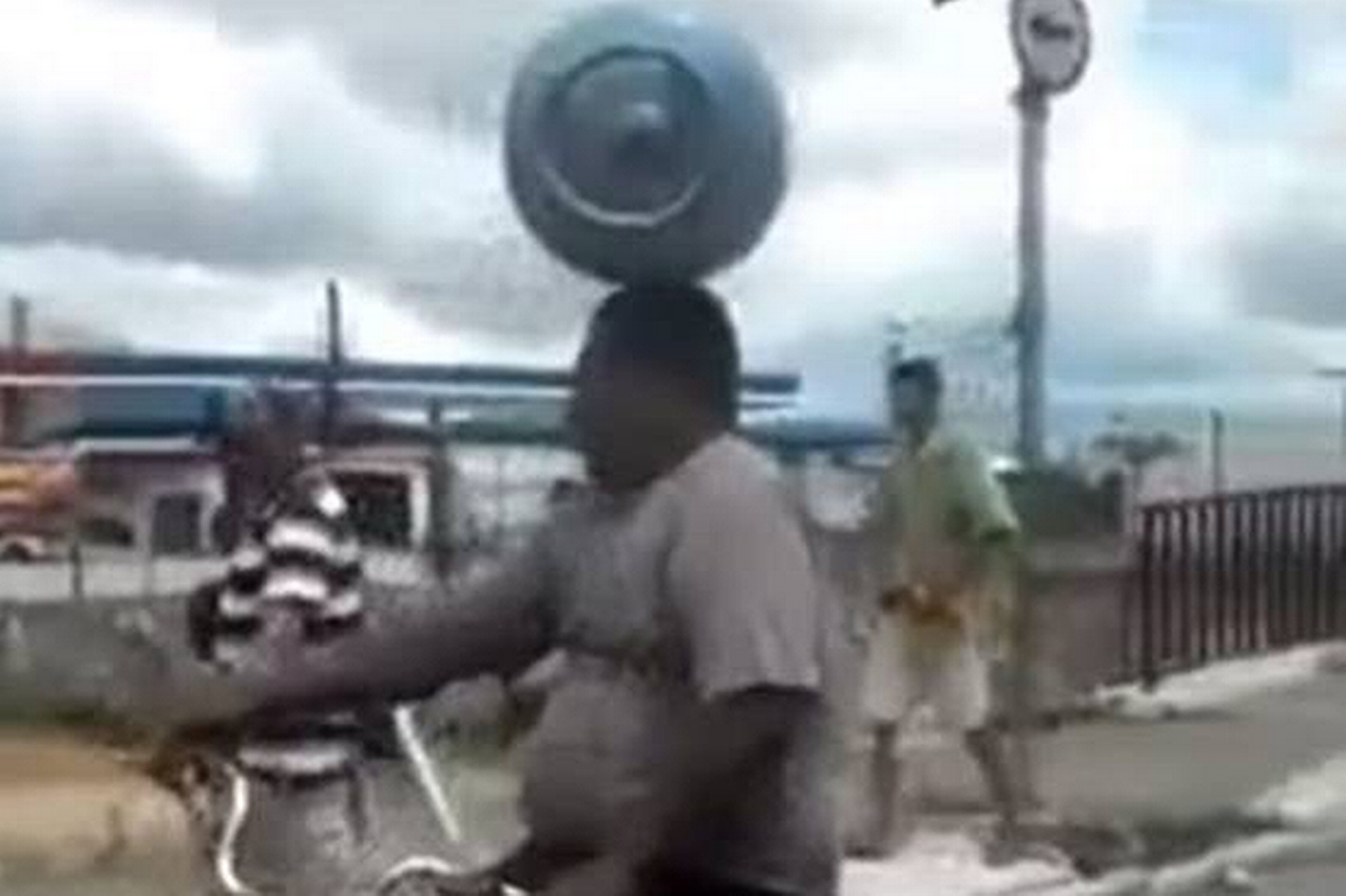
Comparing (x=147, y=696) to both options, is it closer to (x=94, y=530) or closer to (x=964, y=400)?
(x=94, y=530)

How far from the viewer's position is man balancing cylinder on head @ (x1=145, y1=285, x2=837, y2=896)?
4492mm

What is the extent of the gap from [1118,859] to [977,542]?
1651mm

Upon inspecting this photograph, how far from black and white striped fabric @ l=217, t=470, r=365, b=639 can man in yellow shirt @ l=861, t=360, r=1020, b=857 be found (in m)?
3.99

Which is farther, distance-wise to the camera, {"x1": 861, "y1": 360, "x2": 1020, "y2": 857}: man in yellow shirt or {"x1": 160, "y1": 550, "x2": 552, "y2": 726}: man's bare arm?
{"x1": 861, "y1": 360, "x2": 1020, "y2": 857}: man in yellow shirt

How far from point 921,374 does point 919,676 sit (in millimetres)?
1091

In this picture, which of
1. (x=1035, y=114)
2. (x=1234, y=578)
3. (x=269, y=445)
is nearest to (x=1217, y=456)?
(x=1234, y=578)

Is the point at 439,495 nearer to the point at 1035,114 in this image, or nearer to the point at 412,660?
the point at 1035,114

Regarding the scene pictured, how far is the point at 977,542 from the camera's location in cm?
1406

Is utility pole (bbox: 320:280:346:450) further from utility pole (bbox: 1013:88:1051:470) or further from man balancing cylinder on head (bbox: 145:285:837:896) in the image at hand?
man balancing cylinder on head (bbox: 145:285:837:896)

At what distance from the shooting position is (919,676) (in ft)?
46.3

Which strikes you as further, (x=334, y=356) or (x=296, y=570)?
(x=334, y=356)

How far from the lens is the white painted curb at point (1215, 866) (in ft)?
47.2

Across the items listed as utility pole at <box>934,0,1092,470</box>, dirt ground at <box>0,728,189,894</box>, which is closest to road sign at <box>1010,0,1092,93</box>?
utility pole at <box>934,0,1092,470</box>

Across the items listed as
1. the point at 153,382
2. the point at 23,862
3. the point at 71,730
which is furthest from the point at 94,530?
the point at 71,730
